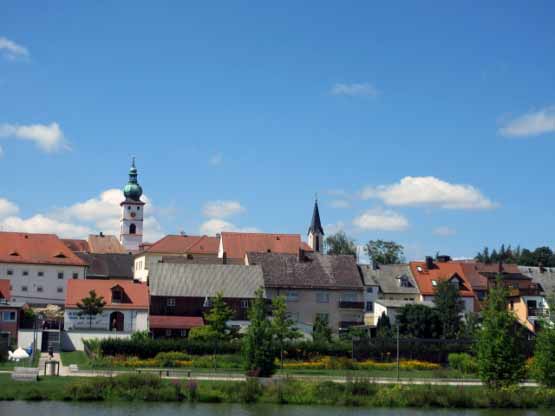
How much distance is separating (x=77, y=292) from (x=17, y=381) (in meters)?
28.5

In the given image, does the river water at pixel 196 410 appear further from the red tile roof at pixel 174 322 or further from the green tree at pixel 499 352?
the red tile roof at pixel 174 322

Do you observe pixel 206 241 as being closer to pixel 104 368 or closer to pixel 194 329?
pixel 194 329

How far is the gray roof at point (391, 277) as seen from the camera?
92750 mm

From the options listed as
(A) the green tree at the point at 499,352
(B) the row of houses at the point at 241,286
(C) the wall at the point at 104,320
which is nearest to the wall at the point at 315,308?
(B) the row of houses at the point at 241,286

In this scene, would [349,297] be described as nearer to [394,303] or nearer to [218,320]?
[394,303]

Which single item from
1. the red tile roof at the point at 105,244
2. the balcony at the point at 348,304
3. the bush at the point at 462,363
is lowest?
the bush at the point at 462,363

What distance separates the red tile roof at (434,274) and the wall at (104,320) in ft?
105

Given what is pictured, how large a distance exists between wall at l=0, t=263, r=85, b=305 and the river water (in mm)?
53328

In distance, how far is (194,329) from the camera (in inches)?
2783

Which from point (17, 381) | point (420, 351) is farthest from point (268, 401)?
point (420, 351)

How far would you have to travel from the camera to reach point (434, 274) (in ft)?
316

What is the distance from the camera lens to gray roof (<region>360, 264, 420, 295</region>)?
9275 cm

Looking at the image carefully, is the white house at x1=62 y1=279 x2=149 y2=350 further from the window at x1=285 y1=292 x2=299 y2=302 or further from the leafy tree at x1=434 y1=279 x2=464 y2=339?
the leafy tree at x1=434 y1=279 x2=464 y2=339

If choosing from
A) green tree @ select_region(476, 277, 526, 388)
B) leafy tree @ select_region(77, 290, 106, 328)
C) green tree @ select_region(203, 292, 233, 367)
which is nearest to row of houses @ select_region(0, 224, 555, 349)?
leafy tree @ select_region(77, 290, 106, 328)
